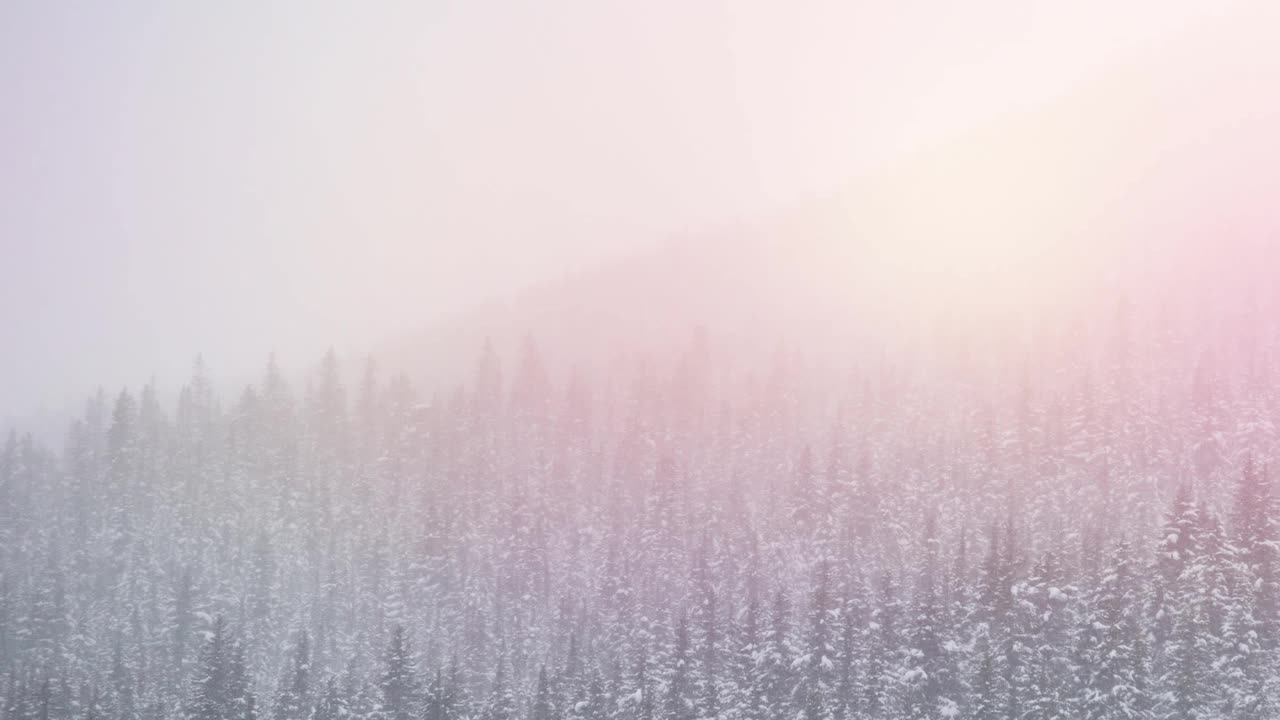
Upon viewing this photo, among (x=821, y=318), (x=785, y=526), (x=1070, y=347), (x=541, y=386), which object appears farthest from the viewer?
(x=821, y=318)

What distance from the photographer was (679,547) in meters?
107

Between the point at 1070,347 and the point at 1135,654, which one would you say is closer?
the point at 1135,654

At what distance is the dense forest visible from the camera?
255 feet

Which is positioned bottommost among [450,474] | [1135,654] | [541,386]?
[1135,654]

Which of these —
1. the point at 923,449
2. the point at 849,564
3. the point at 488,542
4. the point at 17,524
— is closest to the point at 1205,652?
the point at 849,564

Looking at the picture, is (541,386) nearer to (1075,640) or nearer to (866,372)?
(866,372)

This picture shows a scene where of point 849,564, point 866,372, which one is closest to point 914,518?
point 849,564

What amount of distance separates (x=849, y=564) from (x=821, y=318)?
85.8 meters

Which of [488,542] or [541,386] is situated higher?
[541,386]

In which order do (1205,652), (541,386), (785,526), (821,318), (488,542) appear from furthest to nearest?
(821,318) < (541,386) < (488,542) < (785,526) < (1205,652)

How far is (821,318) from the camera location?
180m

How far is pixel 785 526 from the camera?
105875 millimetres

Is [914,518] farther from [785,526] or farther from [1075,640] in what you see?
[1075,640]

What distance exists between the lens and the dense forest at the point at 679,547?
255 feet
